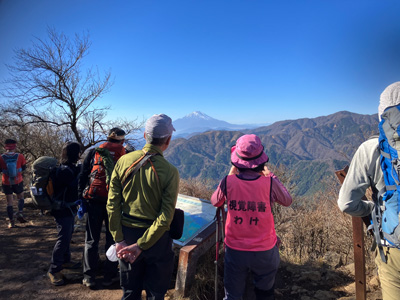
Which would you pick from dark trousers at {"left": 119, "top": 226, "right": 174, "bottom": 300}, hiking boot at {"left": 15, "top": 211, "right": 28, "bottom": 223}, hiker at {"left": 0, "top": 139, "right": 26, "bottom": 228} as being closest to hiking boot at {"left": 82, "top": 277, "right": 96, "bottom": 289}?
dark trousers at {"left": 119, "top": 226, "right": 174, "bottom": 300}

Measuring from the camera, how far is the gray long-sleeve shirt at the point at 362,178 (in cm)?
176

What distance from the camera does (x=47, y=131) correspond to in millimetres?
10781

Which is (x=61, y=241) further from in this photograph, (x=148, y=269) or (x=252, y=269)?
Result: (x=252, y=269)

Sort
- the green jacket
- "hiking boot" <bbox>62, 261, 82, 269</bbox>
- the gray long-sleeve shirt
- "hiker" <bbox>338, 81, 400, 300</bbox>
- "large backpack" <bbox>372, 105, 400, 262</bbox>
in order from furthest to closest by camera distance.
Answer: "hiking boot" <bbox>62, 261, 82, 269</bbox> → the green jacket → the gray long-sleeve shirt → "hiker" <bbox>338, 81, 400, 300</bbox> → "large backpack" <bbox>372, 105, 400, 262</bbox>

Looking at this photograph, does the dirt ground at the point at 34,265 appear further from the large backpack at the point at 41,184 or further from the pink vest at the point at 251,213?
the pink vest at the point at 251,213

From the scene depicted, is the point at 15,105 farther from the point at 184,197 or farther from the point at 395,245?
the point at 395,245

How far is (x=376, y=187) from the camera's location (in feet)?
5.91

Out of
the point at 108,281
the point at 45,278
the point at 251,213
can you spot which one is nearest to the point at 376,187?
the point at 251,213

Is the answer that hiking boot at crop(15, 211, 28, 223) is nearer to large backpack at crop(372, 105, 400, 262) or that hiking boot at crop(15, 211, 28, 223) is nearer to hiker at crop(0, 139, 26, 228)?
hiker at crop(0, 139, 26, 228)

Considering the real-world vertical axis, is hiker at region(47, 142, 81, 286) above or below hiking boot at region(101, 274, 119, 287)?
above

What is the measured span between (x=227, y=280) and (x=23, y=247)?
181 inches

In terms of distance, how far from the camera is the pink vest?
2240 millimetres

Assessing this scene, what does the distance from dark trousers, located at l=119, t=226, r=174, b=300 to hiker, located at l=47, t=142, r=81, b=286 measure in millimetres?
1722

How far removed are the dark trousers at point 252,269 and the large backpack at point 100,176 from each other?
1916mm
